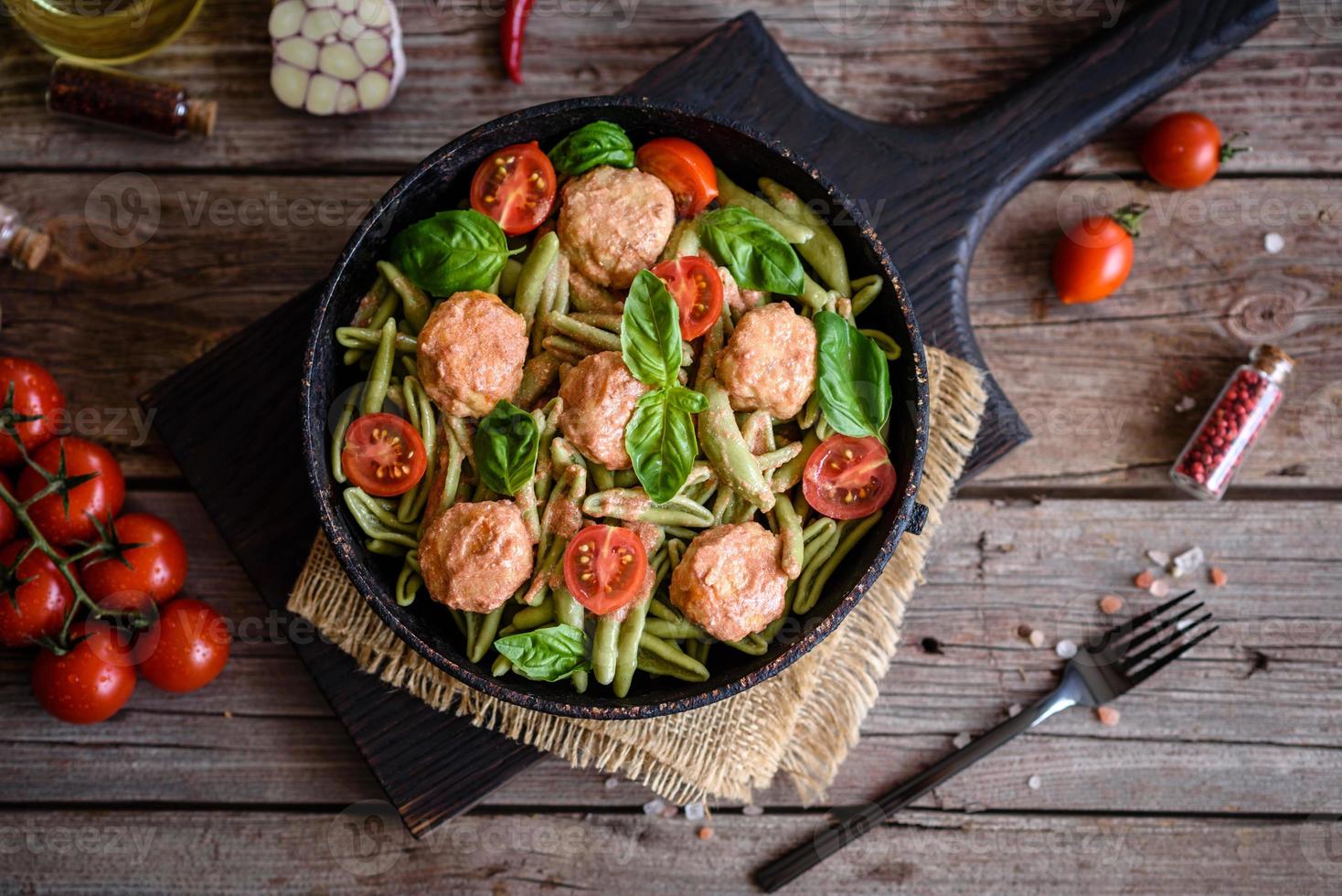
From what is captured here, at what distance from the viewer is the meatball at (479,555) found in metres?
2.50

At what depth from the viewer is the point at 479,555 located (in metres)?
2.50

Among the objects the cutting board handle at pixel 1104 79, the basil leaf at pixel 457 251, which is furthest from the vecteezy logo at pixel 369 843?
the cutting board handle at pixel 1104 79

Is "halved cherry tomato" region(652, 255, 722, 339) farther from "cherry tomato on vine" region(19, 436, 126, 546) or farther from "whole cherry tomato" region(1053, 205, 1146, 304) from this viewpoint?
"cherry tomato on vine" region(19, 436, 126, 546)

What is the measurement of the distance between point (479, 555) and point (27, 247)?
206 cm

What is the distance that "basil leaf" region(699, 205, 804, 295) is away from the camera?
8.52 feet

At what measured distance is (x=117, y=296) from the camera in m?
3.40

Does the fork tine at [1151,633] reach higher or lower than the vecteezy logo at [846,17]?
lower

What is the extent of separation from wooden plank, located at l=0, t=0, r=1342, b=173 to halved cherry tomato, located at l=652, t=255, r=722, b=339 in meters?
1.21

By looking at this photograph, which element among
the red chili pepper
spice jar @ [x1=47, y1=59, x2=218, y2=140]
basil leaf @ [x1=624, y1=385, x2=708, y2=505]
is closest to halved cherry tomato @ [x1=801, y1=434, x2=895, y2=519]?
basil leaf @ [x1=624, y1=385, x2=708, y2=505]

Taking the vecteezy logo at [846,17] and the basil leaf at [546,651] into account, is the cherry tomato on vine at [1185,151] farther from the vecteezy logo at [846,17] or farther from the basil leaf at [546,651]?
the basil leaf at [546,651]

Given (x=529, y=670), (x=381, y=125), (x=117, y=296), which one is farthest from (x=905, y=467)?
(x=117, y=296)

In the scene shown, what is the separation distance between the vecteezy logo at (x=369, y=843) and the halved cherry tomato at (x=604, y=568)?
1333 millimetres

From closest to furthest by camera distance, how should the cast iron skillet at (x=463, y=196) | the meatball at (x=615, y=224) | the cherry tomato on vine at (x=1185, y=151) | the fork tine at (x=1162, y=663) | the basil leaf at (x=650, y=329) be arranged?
the basil leaf at (x=650, y=329) < the cast iron skillet at (x=463, y=196) < the meatball at (x=615, y=224) < the fork tine at (x=1162, y=663) < the cherry tomato on vine at (x=1185, y=151)

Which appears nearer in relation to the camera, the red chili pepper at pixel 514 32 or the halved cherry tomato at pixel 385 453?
the halved cherry tomato at pixel 385 453
